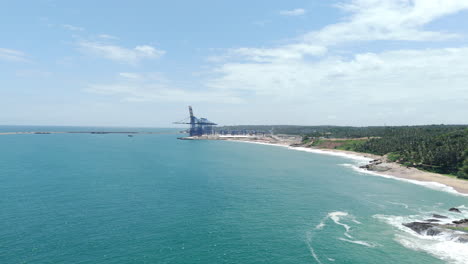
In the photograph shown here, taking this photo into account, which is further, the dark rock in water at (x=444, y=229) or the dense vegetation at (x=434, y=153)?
the dense vegetation at (x=434, y=153)

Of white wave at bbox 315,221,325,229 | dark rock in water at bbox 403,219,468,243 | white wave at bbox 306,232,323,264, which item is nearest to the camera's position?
white wave at bbox 306,232,323,264

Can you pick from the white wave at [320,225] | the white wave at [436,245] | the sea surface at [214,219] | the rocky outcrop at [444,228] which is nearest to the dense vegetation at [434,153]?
the sea surface at [214,219]

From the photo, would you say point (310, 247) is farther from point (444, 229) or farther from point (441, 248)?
point (444, 229)

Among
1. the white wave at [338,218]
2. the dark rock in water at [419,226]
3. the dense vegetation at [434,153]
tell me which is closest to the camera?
the dark rock in water at [419,226]

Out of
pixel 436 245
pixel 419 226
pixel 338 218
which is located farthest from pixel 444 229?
pixel 338 218

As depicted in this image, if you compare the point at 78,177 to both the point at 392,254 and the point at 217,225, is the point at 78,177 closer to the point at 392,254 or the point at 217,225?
the point at 217,225

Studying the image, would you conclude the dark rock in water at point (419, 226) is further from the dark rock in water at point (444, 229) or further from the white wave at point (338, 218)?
the white wave at point (338, 218)

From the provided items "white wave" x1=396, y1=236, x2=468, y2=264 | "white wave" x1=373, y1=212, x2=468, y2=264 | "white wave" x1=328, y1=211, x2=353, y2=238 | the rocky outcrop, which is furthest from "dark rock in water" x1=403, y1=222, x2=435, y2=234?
"white wave" x1=328, y1=211, x2=353, y2=238

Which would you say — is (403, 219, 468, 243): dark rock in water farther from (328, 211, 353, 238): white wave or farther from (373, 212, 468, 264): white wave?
(328, 211, 353, 238): white wave
